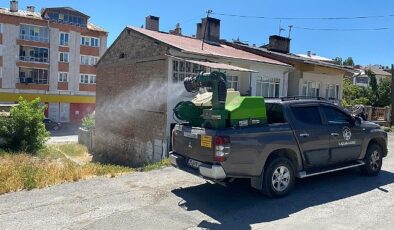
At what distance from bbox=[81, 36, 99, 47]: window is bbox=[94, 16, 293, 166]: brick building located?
29.6 m

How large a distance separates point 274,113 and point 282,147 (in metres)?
0.76

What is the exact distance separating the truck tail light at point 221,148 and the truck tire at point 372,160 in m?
4.07

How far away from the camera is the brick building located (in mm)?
15398

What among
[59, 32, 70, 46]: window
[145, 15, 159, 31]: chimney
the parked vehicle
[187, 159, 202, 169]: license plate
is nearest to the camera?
[187, 159, 202, 169]: license plate

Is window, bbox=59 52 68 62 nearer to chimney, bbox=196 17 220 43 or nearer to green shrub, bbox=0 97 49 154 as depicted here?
green shrub, bbox=0 97 49 154

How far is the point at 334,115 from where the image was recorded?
791 cm

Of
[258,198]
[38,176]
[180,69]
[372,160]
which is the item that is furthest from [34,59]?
[258,198]

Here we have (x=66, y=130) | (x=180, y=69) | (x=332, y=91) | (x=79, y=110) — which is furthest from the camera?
(x=79, y=110)

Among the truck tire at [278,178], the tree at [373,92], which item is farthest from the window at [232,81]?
the tree at [373,92]

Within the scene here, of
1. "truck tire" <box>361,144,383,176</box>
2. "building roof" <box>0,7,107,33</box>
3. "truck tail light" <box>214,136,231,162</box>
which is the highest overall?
"building roof" <box>0,7,107,33</box>

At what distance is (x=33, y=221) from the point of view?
18.0ft

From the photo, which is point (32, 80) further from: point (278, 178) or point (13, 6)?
point (278, 178)

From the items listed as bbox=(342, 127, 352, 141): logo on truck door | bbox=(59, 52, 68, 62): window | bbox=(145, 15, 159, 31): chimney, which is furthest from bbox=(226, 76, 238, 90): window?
bbox=(59, 52, 68, 62): window

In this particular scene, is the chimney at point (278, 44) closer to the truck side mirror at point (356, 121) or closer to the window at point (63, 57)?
the truck side mirror at point (356, 121)
